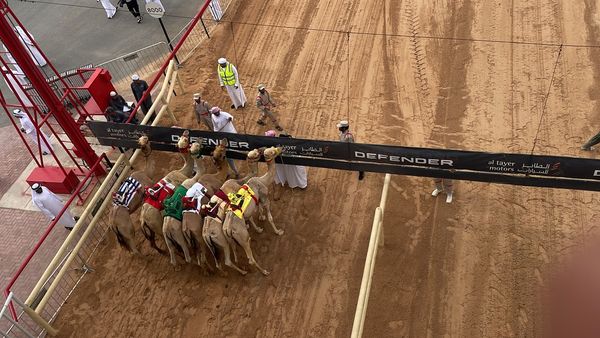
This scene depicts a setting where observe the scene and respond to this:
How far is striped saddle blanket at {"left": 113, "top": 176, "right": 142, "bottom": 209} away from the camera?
998 centimetres

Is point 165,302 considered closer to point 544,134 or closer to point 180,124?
point 180,124


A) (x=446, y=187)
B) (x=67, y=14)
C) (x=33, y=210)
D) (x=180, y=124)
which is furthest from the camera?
(x=67, y=14)

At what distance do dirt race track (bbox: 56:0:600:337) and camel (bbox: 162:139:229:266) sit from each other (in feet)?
3.47

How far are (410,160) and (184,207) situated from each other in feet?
13.8

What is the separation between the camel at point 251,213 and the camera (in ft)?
30.6

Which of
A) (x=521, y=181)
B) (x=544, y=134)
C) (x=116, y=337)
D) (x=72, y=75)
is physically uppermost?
(x=72, y=75)

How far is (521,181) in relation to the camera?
9.20 metres

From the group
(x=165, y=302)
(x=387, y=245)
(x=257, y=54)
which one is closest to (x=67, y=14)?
(x=257, y=54)

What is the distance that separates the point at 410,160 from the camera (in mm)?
9438

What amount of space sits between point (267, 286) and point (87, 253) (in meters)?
4.06

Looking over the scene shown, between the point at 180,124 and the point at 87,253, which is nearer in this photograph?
the point at 87,253

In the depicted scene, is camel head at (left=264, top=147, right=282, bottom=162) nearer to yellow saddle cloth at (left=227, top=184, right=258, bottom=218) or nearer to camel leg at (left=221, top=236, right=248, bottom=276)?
yellow saddle cloth at (left=227, top=184, right=258, bottom=218)

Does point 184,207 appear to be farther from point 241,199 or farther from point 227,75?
point 227,75

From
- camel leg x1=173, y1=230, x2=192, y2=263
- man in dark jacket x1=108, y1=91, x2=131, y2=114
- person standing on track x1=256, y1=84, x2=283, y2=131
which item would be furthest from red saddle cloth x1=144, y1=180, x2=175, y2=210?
man in dark jacket x1=108, y1=91, x2=131, y2=114
